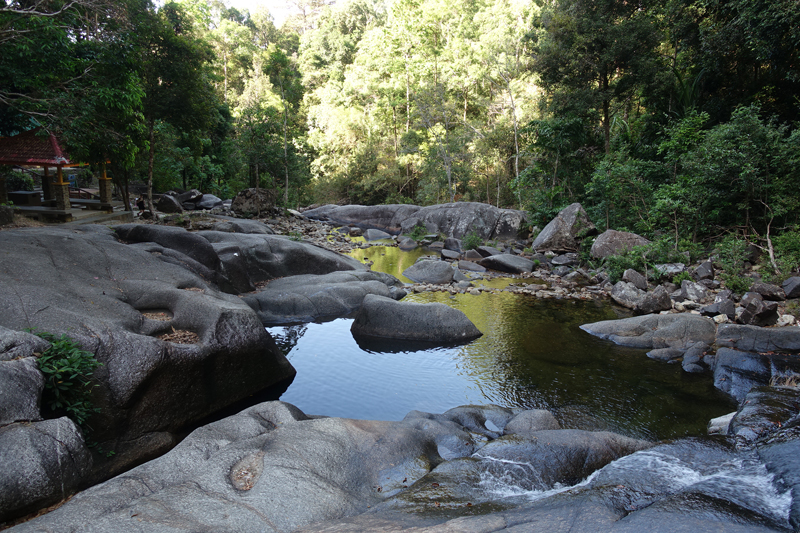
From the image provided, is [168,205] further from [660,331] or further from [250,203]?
[660,331]

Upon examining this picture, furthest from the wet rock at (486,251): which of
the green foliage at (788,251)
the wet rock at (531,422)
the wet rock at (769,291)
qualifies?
the wet rock at (531,422)

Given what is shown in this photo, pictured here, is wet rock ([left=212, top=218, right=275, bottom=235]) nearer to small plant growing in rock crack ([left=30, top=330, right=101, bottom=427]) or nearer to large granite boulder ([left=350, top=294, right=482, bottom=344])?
large granite boulder ([left=350, top=294, right=482, bottom=344])

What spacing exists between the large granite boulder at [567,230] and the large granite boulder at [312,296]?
7847 mm

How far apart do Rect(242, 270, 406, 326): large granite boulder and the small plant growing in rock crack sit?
17.3 ft

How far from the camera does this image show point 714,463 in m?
4.79

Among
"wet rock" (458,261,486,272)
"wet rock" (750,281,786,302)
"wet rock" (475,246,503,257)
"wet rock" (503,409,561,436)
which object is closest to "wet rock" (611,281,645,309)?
"wet rock" (750,281,786,302)

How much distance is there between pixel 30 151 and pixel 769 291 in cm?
2067

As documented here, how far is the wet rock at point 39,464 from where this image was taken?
3793 millimetres

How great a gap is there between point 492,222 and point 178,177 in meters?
19.6

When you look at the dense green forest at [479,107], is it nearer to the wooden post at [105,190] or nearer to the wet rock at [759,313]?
the wooden post at [105,190]

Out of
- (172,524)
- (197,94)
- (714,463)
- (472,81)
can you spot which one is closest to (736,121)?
(714,463)

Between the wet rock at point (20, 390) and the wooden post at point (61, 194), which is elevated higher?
the wooden post at point (61, 194)

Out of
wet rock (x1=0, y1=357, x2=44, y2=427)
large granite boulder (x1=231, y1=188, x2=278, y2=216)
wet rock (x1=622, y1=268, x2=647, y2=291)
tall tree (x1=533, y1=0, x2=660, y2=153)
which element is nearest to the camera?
wet rock (x1=0, y1=357, x2=44, y2=427)

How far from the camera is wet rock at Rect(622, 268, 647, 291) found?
12875mm
